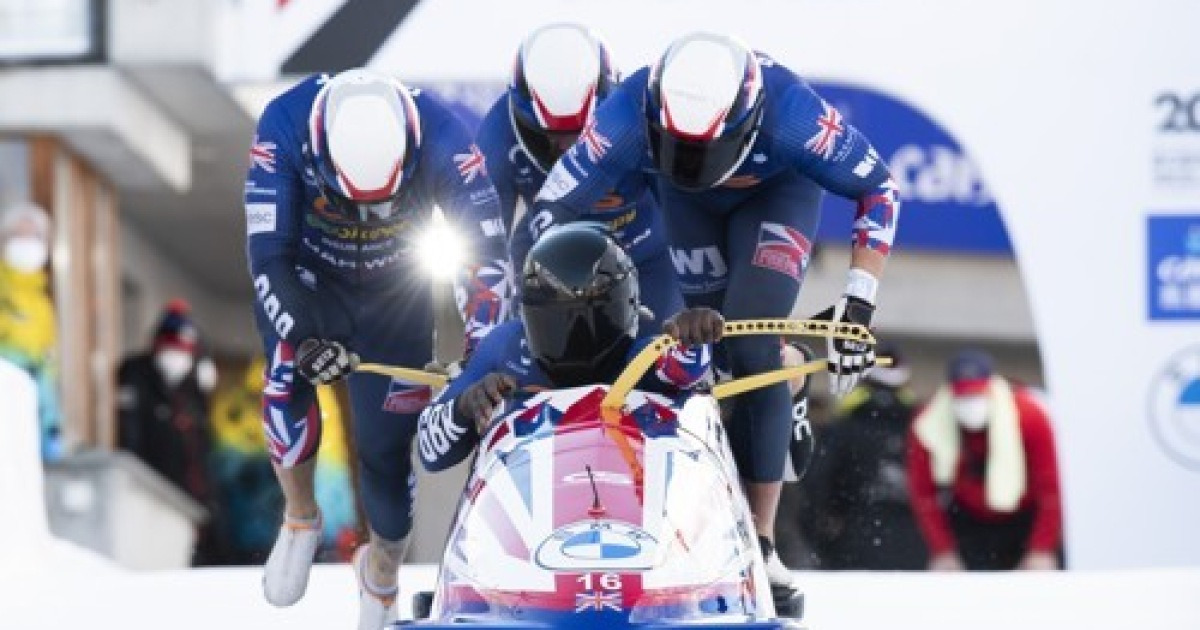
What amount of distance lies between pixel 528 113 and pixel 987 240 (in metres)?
5.30

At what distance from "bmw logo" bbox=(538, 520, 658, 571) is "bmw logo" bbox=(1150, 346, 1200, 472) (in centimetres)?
715

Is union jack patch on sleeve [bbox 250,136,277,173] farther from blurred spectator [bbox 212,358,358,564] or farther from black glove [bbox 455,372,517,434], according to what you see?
blurred spectator [bbox 212,358,358,564]

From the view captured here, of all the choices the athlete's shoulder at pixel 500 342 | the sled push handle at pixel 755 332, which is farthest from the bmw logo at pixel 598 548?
the athlete's shoulder at pixel 500 342


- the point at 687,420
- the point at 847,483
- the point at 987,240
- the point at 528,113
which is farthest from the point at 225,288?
the point at 687,420

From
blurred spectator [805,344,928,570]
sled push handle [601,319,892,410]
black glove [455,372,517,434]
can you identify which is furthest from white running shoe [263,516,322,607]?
blurred spectator [805,344,928,570]

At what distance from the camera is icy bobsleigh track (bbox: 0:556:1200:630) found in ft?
26.0

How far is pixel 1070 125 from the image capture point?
12734 mm

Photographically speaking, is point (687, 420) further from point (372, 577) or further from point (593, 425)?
point (372, 577)

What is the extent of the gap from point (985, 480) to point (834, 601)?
2.55 m

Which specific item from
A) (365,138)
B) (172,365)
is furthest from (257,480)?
(365,138)

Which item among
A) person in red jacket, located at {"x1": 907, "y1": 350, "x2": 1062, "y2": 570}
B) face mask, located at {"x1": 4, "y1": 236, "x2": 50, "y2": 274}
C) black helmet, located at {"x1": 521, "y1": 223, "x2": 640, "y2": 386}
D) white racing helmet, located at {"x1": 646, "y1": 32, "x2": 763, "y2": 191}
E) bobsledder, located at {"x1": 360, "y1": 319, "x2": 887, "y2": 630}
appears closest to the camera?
bobsledder, located at {"x1": 360, "y1": 319, "x2": 887, "y2": 630}

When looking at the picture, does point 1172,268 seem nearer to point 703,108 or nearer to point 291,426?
point 291,426

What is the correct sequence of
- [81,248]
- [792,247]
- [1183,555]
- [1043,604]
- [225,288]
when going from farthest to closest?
[225,288], [81,248], [1183,555], [1043,604], [792,247]

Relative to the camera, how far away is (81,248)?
14547 millimetres
